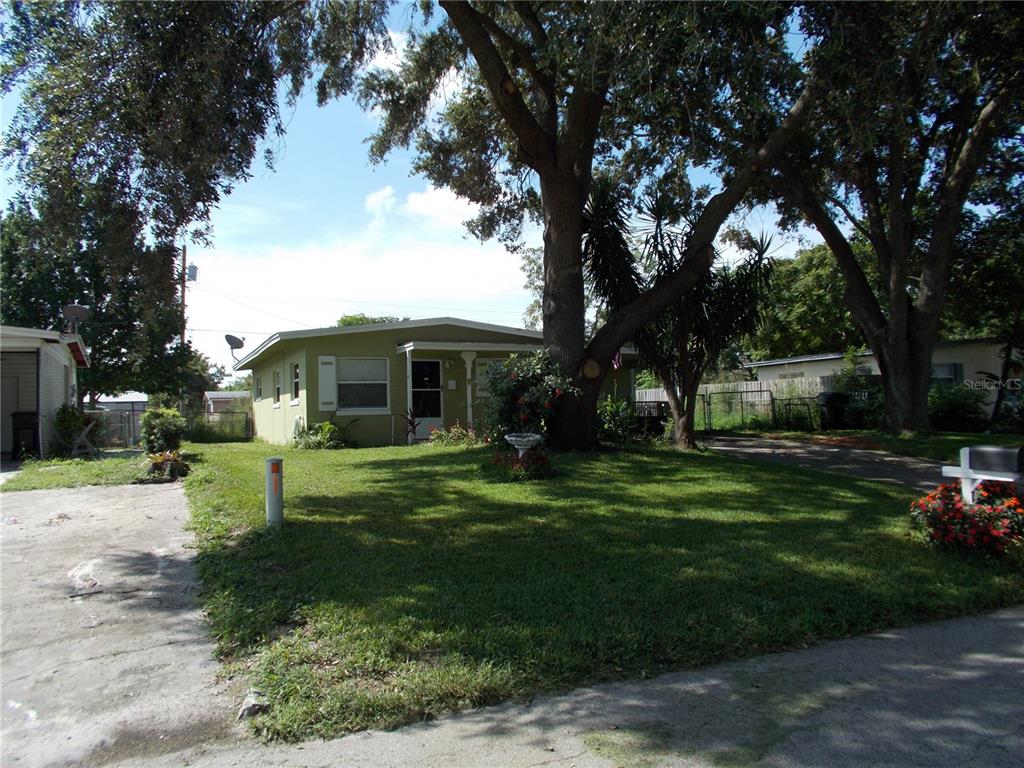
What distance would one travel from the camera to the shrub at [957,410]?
20.3 meters

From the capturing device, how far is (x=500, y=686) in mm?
3676

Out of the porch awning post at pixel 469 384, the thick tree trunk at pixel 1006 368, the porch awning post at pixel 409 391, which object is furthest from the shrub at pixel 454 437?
the thick tree trunk at pixel 1006 368

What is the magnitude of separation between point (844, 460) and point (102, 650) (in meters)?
12.3

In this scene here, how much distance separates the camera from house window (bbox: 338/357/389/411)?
17594 millimetres

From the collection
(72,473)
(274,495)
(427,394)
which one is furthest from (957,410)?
(72,473)

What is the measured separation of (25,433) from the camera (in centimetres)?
1512

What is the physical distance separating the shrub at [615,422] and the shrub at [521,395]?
3.18 meters

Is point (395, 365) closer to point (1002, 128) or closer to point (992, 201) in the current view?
point (1002, 128)

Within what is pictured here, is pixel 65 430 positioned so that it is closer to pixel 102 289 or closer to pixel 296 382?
pixel 296 382

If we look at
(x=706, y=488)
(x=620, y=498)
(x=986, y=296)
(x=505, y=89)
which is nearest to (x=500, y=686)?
(x=620, y=498)

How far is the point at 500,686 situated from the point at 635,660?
0.88 m

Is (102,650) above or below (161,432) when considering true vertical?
below

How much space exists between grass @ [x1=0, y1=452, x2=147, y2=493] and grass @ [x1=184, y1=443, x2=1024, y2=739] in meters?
3.19

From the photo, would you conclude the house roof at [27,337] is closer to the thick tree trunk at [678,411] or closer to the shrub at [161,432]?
the shrub at [161,432]
